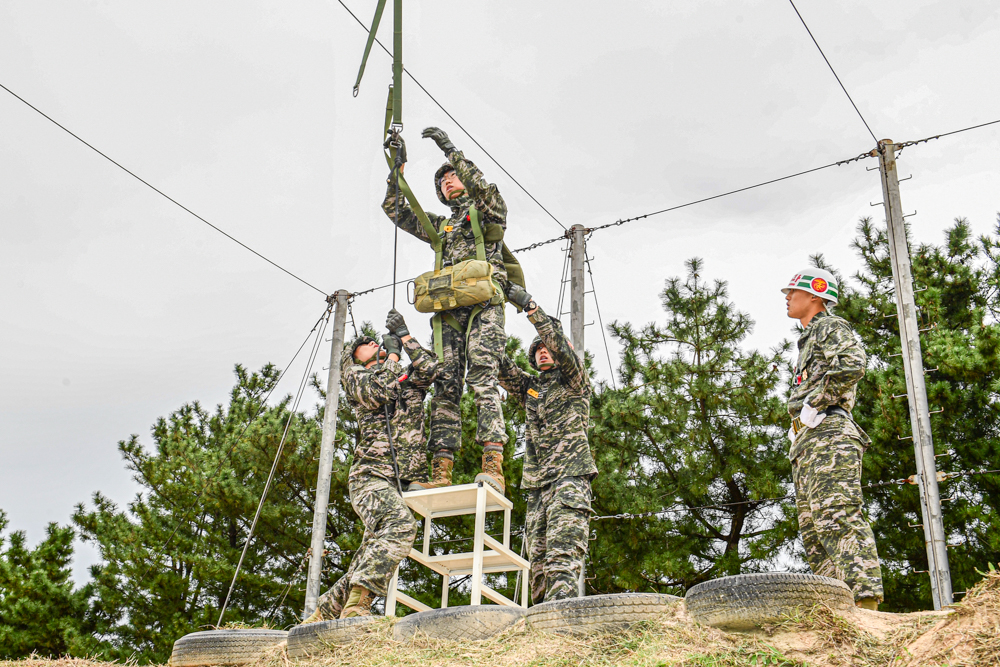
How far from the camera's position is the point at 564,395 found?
633 centimetres

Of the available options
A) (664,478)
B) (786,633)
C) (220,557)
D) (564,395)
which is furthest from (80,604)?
(786,633)

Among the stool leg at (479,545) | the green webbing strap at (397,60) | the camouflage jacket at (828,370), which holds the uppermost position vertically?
the green webbing strap at (397,60)

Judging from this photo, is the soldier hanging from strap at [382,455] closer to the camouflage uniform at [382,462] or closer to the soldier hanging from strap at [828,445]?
the camouflage uniform at [382,462]

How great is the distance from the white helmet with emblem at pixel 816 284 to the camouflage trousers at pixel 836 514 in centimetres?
89

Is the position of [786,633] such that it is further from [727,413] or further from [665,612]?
[727,413]

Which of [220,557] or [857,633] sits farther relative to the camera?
[220,557]

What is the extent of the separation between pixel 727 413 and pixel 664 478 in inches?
41.4

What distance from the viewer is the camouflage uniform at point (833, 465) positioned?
4500 mm

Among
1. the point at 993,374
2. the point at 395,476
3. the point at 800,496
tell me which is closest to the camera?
the point at 800,496

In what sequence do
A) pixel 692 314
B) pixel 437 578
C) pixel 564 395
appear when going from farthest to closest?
1. pixel 437 578
2. pixel 692 314
3. pixel 564 395

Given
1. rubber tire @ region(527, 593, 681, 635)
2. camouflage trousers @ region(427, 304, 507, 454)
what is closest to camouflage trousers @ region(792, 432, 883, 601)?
rubber tire @ region(527, 593, 681, 635)

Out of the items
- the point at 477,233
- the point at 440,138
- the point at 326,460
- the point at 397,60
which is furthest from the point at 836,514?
the point at 326,460

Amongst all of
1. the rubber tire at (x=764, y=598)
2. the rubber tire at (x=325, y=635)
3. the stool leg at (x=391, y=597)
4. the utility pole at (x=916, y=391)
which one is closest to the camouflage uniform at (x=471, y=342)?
the stool leg at (x=391, y=597)

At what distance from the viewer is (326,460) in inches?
429
